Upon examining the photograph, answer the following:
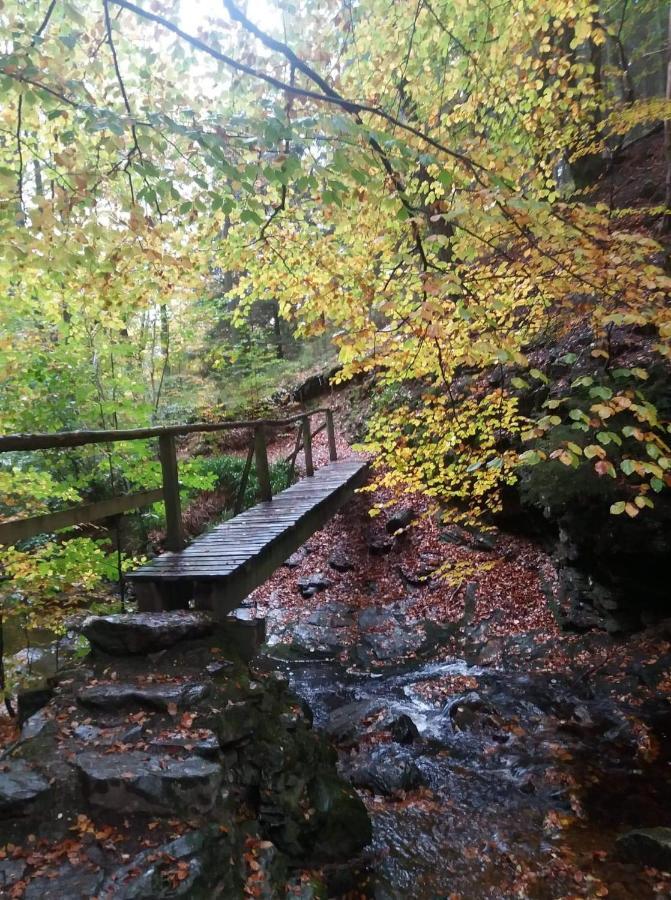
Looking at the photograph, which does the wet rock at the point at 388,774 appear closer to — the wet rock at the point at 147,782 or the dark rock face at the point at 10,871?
the wet rock at the point at 147,782

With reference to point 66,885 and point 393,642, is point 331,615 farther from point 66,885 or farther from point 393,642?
point 66,885

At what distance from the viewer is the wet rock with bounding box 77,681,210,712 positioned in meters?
3.69

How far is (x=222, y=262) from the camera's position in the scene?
5961 mm

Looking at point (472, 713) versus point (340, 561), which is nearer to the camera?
point (472, 713)

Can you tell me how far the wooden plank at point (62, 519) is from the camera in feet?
11.5

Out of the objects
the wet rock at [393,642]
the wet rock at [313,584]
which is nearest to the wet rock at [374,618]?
the wet rock at [393,642]

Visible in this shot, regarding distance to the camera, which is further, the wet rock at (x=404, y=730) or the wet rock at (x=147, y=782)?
the wet rock at (x=404, y=730)

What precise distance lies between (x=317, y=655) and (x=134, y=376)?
7278 millimetres

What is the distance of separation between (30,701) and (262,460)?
468 centimetres

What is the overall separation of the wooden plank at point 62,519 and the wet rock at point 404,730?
3.50 m

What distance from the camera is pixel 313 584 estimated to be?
412 inches

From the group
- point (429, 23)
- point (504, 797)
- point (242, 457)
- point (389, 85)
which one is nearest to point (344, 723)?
point (504, 797)

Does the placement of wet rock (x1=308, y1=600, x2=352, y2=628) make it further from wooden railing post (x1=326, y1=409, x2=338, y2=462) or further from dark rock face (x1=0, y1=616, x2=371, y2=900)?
dark rock face (x1=0, y1=616, x2=371, y2=900)

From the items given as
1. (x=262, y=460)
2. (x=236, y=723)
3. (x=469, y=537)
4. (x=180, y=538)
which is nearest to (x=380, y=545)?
(x=469, y=537)
